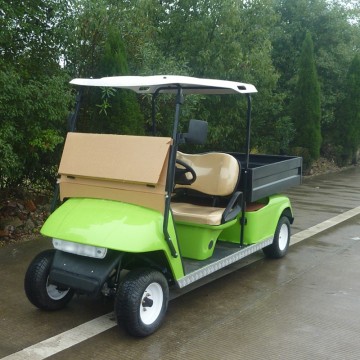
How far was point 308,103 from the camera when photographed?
13.4 metres

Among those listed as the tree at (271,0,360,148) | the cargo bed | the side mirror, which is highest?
the tree at (271,0,360,148)

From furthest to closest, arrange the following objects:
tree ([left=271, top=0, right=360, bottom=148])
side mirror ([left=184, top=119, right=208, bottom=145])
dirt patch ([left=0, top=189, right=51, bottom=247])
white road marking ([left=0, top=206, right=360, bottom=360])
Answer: tree ([left=271, top=0, right=360, bottom=148]) → dirt patch ([left=0, top=189, right=51, bottom=247]) → side mirror ([left=184, top=119, right=208, bottom=145]) → white road marking ([left=0, top=206, right=360, bottom=360])

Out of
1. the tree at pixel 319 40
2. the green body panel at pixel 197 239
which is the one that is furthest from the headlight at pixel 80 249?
the tree at pixel 319 40

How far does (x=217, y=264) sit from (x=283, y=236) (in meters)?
1.66

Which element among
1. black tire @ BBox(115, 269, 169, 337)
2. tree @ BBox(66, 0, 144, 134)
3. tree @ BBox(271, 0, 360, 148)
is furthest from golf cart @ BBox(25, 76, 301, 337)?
tree @ BBox(271, 0, 360, 148)

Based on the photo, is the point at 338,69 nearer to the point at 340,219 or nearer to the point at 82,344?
the point at 340,219

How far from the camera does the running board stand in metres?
4.00

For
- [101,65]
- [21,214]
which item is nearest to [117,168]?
[21,214]

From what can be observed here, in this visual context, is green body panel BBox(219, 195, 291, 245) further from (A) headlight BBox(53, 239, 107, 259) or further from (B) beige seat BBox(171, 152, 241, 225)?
(A) headlight BBox(53, 239, 107, 259)

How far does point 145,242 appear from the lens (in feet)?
11.7

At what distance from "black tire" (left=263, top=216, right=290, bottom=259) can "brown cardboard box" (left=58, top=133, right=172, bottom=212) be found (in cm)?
222

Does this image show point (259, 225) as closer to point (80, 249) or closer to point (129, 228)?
point (129, 228)

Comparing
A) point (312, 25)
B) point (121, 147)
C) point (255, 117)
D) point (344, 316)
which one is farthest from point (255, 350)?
point (312, 25)

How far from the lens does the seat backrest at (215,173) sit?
498 cm
